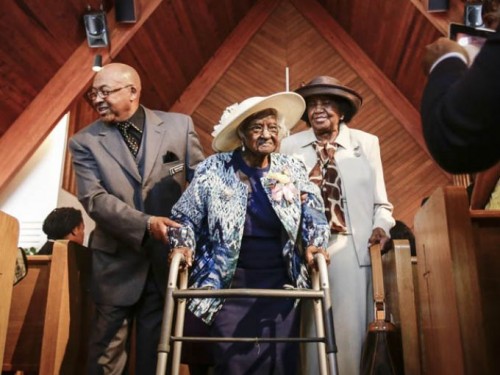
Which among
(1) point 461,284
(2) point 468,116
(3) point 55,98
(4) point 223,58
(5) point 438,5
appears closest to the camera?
(2) point 468,116

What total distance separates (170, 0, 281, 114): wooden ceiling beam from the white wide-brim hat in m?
4.38

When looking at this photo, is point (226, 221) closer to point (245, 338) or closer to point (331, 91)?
point (245, 338)

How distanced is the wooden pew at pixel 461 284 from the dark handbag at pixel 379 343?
1.38 feet

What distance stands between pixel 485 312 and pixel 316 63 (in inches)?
222

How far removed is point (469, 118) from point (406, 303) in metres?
1.64

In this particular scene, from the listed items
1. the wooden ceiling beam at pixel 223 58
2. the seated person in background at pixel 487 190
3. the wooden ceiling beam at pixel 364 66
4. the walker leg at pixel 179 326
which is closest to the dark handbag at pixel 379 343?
the walker leg at pixel 179 326

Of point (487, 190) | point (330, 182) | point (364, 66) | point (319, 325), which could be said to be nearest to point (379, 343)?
point (319, 325)

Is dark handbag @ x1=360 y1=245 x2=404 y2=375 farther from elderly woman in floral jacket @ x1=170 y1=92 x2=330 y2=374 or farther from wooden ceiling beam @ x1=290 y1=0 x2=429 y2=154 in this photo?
wooden ceiling beam @ x1=290 y1=0 x2=429 y2=154

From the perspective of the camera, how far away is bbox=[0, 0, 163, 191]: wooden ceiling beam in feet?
17.9

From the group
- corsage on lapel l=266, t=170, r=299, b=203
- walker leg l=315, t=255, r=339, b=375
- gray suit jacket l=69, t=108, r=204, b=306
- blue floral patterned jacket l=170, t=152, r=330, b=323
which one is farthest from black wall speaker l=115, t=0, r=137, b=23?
walker leg l=315, t=255, r=339, b=375

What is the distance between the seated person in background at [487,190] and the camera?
4242 mm

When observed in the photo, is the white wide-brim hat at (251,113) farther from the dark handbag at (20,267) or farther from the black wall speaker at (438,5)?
the black wall speaker at (438,5)

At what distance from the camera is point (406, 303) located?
2783 mm

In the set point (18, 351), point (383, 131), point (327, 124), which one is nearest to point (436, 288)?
point (327, 124)
